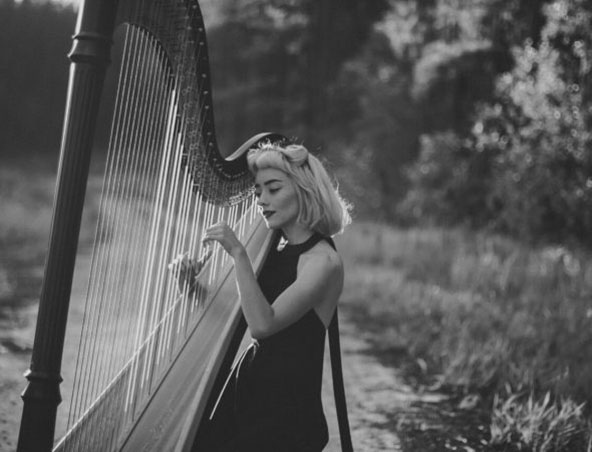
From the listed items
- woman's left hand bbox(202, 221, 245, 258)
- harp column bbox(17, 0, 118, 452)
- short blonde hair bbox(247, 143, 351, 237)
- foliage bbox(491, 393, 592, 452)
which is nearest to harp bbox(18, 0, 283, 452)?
harp column bbox(17, 0, 118, 452)

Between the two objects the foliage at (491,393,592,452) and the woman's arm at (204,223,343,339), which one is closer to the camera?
the woman's arm at (204,223,343,339)

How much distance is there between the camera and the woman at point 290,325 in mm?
2146

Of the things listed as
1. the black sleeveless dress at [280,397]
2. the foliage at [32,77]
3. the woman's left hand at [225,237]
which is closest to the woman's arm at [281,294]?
the woman's left hand at [225,237]

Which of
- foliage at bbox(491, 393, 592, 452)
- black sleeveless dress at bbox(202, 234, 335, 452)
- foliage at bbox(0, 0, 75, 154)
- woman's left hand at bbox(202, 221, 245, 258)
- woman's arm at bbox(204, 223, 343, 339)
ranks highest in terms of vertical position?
foliage at bbox(0, 0, 75, 154)

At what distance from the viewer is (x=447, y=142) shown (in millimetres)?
13039

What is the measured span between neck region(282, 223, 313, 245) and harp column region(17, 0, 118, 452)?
2.66 feet

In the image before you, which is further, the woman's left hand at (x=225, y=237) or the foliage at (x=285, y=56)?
the foliage at (x=285, y=56)

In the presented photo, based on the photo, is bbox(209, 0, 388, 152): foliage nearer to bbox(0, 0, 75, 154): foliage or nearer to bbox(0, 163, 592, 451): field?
bbox(0, 0, 75, 154): foliage

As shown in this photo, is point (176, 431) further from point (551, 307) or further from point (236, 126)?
point (236, 126)

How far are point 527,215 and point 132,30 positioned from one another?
8.24 metres

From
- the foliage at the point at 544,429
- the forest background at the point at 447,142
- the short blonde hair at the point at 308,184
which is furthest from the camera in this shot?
the forest background at the point at 447,142

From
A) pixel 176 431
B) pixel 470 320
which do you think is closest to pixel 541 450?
pixel 176 431

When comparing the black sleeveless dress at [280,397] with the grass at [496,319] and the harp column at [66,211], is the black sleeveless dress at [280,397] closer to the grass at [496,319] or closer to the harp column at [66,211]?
the harp column at [66,211]

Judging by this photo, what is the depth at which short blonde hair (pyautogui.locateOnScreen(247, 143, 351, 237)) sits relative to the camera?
7.37 ft
